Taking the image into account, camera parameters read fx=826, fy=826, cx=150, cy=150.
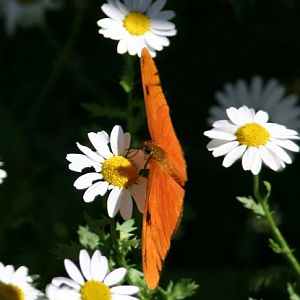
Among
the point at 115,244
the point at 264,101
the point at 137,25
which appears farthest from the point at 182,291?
the point at 264,101

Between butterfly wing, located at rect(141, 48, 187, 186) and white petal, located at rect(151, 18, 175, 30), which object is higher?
white petal, located at rect(151, 18, 175, 30)

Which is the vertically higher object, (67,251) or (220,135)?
(220,135)

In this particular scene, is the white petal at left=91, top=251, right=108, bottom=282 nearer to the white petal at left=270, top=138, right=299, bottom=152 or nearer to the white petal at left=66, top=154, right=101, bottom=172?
the white petal at left=66, top=154, right=101, bottom=172

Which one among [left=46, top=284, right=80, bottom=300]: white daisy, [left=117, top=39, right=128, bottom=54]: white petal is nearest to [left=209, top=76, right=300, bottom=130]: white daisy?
[left=117, top=39, right=128, bottom=54]: white petal

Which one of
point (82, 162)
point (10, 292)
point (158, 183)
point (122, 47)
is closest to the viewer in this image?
point (158, 183)

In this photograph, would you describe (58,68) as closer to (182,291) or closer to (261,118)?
(261,118)

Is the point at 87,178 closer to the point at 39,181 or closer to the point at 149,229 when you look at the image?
the point at 149,229
